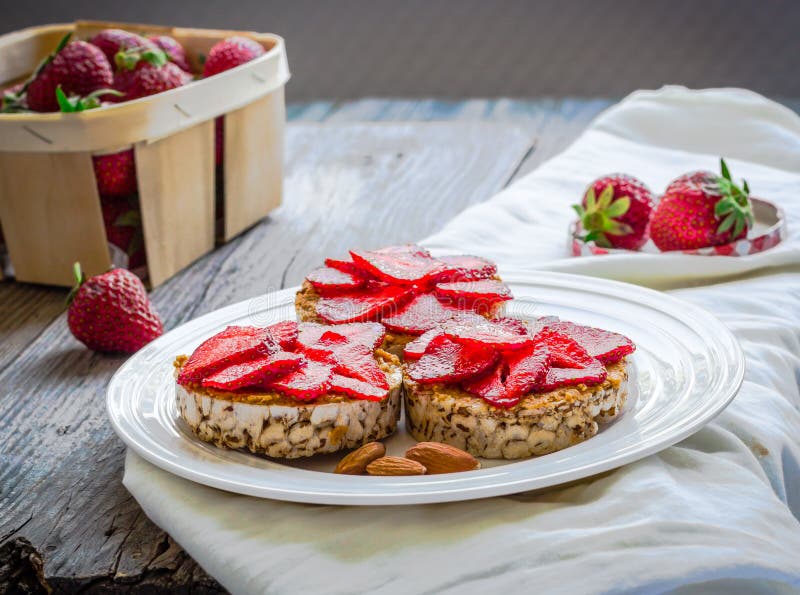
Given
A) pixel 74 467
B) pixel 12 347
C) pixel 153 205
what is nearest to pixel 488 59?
pixel 153 205

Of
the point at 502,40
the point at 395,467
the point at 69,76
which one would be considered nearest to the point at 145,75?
the point at 69,76

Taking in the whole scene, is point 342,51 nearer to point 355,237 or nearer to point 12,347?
point 355,237

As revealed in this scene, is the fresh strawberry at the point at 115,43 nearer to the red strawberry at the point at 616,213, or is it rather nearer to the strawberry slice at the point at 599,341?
the red strawberry at the point at 616,213

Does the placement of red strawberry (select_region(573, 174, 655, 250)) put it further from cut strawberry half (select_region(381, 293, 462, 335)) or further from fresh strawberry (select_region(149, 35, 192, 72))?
fresh strawberry (select_region(149, 35, 192, 72))

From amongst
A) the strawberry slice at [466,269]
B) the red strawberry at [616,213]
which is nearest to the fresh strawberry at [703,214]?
the red strawberry at [616,213]

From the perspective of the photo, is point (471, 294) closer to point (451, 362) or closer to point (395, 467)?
point (451, 362)

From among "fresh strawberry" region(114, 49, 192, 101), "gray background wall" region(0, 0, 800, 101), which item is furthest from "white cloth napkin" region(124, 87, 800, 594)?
"gray background wall" region(0, 0, 800, 101)
